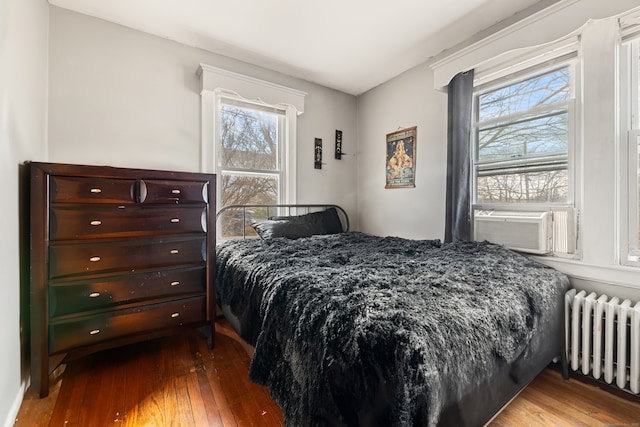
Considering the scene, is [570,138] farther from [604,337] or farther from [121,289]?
[121,289]

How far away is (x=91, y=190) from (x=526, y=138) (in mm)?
2911

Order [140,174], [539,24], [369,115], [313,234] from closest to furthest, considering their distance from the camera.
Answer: [140,174] < [539,24] < [313,234] < [369,115]

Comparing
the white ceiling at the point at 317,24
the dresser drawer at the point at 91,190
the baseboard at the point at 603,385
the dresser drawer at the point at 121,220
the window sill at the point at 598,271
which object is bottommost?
the baseboard at the point at 603,385

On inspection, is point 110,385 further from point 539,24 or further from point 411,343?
point 539,24

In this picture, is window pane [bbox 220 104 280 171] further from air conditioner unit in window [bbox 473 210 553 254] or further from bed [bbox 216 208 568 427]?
air conditioner unit in window [bbox 473 210 553 254]

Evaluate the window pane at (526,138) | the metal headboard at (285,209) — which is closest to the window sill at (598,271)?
the window pane at (526,138)

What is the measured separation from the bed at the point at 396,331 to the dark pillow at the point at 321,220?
96 centimetres

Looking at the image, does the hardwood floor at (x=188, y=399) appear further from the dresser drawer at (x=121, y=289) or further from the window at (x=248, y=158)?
the window at (x=248, y=158)

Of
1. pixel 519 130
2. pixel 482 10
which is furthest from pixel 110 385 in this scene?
pixel 482 10

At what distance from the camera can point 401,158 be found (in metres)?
2.99

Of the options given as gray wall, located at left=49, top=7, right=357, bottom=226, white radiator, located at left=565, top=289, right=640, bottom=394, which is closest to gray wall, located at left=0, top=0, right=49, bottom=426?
gray wall, located at left=49, top=7, right=357, bottom=226

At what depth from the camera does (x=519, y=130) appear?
2129 millimetres

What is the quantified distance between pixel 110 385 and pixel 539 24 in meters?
3.50

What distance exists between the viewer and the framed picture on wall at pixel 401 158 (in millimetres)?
2877
